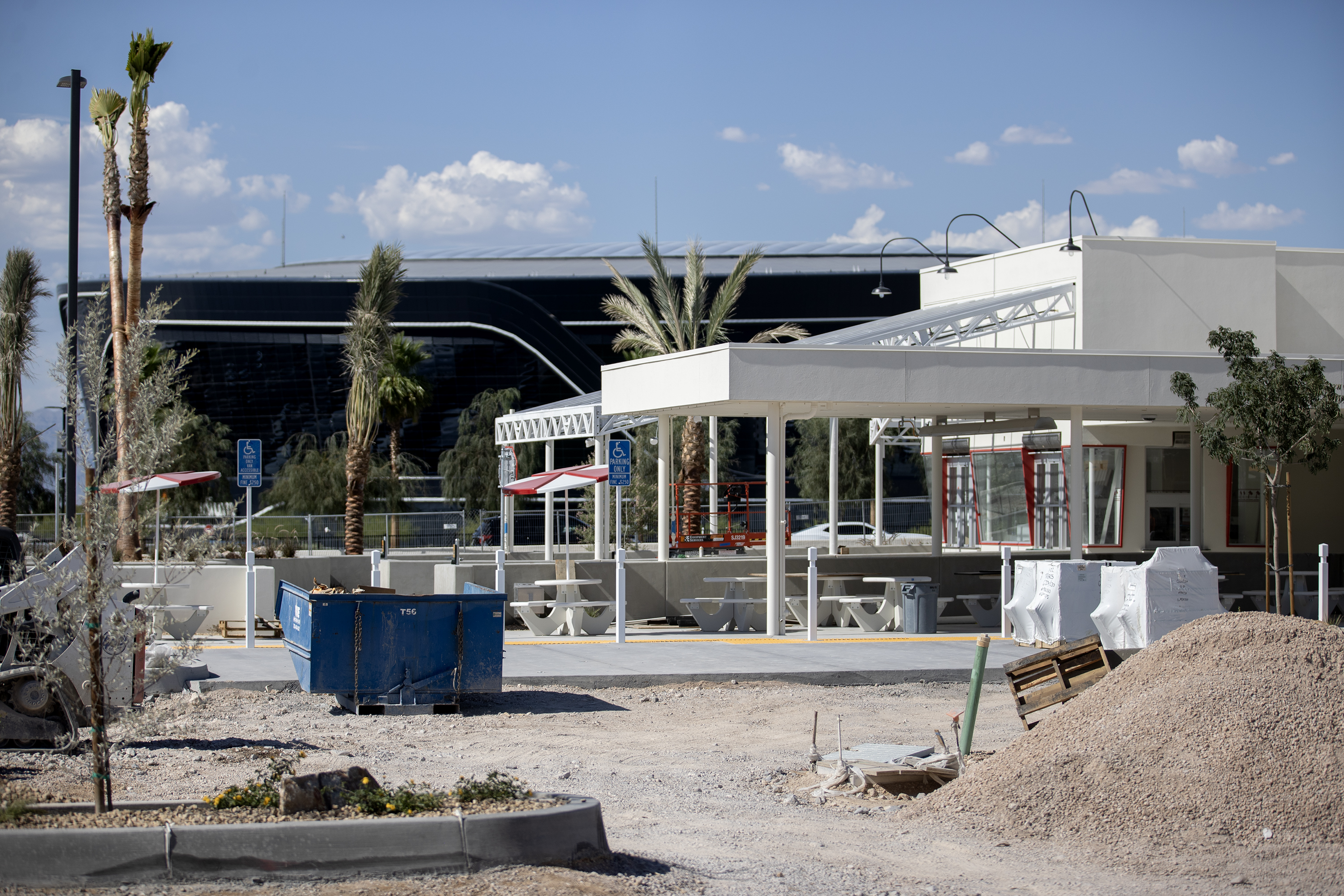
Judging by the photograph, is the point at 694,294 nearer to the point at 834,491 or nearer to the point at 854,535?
the point at 834,491

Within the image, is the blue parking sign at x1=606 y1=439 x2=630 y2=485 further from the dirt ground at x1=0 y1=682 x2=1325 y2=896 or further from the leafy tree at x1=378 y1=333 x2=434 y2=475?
the leafy tree at x1=378 y1=333 x2=434 y2=475

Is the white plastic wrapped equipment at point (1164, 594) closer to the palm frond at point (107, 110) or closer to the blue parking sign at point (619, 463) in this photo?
the blue parking sign at point (619, 463)

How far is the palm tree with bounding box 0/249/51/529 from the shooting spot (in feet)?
102

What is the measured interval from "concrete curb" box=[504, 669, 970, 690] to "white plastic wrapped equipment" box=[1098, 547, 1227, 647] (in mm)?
2576

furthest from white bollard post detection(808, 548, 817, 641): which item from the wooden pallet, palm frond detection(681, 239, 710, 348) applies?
palm frond detection(681, 239, 710, 348)

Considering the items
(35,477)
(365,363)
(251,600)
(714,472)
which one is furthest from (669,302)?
(35,477)

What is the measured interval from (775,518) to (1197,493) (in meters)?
10.4

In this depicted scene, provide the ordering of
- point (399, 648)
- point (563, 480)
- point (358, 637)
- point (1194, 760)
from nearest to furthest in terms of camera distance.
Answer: point (1194, 760), point (358, 637), point (399, 648), point (563, 480)

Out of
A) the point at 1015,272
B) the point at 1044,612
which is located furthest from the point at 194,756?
the point at 1015,272

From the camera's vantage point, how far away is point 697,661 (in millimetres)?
15984

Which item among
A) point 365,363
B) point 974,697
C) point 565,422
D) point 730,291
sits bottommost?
point 974,697

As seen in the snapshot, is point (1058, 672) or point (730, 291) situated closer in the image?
point (1058, 672)

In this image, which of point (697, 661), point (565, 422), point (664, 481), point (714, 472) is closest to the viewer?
point (697, 661)

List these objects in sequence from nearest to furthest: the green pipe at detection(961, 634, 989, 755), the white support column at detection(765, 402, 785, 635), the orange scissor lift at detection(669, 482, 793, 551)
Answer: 1. the green pipe at detection(961, 634, 989, 755)
2. the white support column at detection(765, 402, 785, 635)
3. the orange scissor lift at detection(669, 482, 793, 551)
